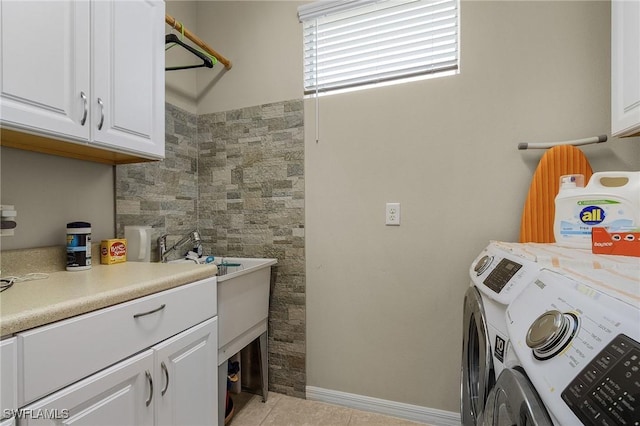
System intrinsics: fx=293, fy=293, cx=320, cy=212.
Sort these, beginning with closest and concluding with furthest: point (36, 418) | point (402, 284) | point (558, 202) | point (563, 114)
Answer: point (36, 418) → point (558, 202) → point (563, 114) → point (402, 284)

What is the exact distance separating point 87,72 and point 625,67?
2.11 meters

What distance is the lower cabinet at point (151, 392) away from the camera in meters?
0.76

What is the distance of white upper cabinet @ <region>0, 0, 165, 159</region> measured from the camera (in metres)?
0.93

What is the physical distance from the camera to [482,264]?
1.15 metres

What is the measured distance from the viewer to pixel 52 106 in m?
1.02

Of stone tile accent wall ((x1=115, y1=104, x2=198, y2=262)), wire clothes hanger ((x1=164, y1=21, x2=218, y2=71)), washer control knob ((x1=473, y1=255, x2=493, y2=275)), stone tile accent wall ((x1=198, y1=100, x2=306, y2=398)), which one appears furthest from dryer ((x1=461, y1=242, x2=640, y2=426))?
wire clothes hanger ((x1=164, y1=21, x2=218, y2=71))

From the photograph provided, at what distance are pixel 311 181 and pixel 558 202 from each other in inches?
49.2

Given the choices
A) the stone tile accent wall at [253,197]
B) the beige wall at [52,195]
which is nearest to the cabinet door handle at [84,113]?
the beige wall at [52,195]

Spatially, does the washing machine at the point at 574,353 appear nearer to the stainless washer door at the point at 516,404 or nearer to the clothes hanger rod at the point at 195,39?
the stainless washer door at the point at 516,404

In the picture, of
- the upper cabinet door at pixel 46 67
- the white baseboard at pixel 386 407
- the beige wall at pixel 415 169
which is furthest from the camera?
the white baseboard at pixel 386 407

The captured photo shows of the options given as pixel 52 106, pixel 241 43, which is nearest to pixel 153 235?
pixel 52 106

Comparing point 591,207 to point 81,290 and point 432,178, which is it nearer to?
point 432,178

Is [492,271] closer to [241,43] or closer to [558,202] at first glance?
[558,202]

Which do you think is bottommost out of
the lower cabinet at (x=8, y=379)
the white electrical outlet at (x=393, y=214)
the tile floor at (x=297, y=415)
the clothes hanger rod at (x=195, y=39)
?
the tile floor at (x=297, y=415)
